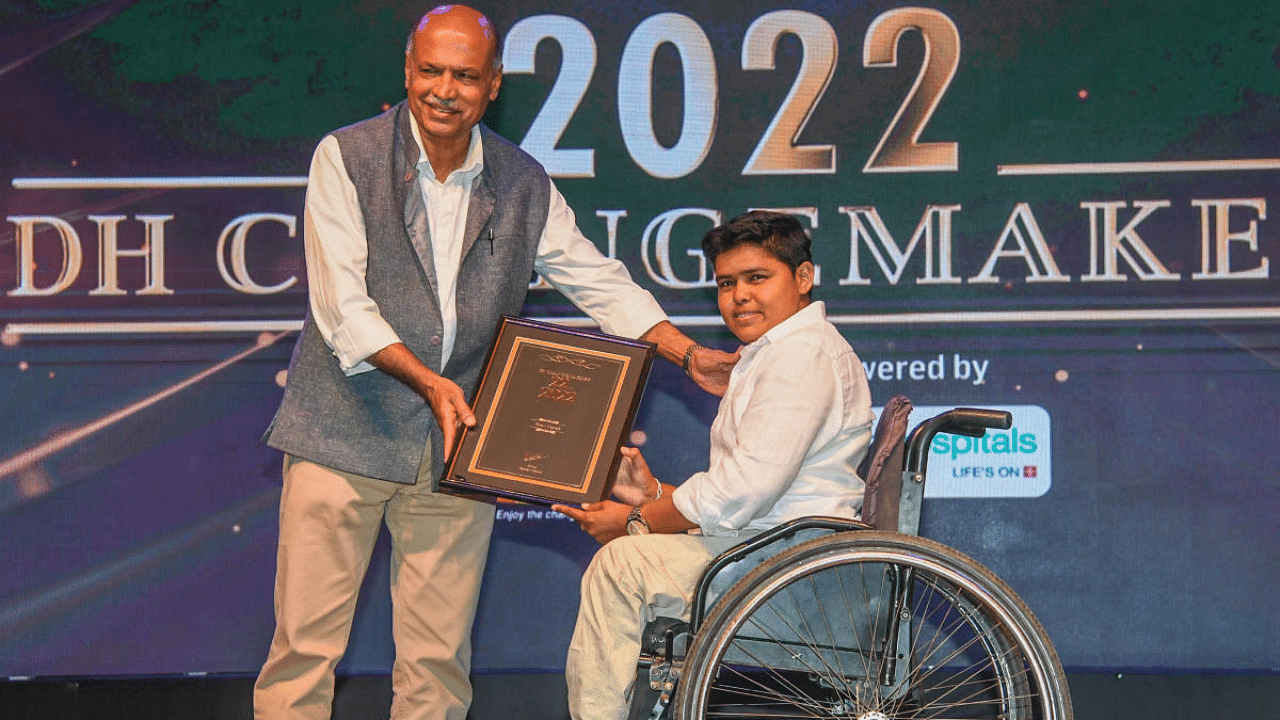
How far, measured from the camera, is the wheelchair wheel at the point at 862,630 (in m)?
2.17

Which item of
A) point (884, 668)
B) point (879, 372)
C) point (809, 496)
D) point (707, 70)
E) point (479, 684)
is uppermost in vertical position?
point (707, 70)

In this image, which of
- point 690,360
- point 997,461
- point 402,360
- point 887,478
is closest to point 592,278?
point 690,360

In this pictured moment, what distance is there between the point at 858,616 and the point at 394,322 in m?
1.15

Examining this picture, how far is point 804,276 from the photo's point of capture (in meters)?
2.64

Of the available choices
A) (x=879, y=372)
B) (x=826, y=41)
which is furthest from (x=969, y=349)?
(x=826, y=41)

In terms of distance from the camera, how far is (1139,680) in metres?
3.74

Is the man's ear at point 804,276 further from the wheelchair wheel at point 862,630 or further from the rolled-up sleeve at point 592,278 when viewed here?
the wheelchair wheel at point 862,630

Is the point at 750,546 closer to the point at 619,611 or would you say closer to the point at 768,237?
the point at 619,611

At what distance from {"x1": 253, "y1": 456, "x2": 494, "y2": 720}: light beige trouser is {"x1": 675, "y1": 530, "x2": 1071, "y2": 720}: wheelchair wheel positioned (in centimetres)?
77

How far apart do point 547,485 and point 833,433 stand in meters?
0.56

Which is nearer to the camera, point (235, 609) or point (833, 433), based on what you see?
point (833, 433)

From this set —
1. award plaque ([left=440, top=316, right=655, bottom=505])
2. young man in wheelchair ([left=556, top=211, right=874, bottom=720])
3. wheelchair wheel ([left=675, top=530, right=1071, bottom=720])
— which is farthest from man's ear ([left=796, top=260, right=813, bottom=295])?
wheelchair wheel ([left=675, top=530, right=1071, bottom=720])

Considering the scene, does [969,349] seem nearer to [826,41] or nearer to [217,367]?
[826,41]

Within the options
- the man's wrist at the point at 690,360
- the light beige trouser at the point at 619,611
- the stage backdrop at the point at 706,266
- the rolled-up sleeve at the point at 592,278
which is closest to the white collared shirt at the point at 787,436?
the light beige trouser at the point at 619,611
